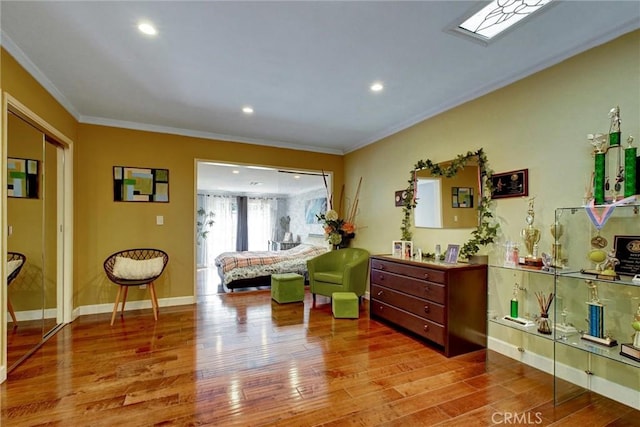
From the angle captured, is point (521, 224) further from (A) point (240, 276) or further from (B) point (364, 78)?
(A) point (240, 276)

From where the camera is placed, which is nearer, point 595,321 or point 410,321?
point 595,321

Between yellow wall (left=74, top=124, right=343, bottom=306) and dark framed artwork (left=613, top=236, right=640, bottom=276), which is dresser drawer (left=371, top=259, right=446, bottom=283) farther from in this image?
yellow wall (left=74, top=124, right=343, bottom=306)

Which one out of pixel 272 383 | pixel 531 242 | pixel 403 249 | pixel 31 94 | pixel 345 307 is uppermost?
pixel 31 94

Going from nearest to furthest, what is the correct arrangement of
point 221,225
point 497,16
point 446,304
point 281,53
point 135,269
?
point 497,16, point 281,53, point 446,304, point 135,269, point 221,225

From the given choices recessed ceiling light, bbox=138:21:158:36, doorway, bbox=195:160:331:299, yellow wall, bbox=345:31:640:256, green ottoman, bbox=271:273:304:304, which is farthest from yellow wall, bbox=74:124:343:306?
yellow wall, bbox=345:31:640:256

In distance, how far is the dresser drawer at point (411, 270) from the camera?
2.81 metres

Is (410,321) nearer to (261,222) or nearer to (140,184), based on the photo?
(140,184)

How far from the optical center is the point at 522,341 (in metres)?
2.65

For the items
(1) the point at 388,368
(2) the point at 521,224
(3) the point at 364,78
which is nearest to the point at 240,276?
(1) the point at 388,368

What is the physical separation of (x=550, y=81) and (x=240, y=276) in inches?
188

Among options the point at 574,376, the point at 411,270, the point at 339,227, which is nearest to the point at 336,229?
the point at 339,227

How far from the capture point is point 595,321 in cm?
211

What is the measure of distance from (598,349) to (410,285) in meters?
1.48

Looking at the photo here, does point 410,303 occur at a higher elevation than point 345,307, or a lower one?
higher
